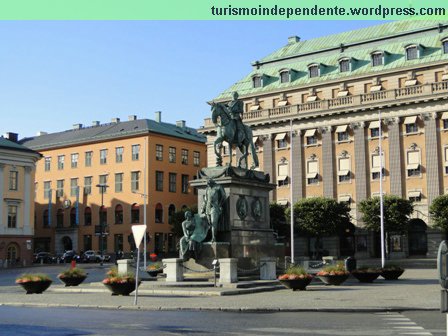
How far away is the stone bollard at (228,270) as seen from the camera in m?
28.0

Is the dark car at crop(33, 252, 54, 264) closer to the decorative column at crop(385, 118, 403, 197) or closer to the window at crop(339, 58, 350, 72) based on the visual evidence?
the decorative column at crop(385, 118, 403, 197)

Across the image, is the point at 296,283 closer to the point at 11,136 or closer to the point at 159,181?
the point at 11,136

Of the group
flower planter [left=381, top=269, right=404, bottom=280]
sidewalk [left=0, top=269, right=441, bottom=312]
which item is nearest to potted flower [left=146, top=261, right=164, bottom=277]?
sidewalk [left=0, top=269, right=441, bottom=312]

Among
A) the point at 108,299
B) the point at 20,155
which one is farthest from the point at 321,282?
the point at 20,155

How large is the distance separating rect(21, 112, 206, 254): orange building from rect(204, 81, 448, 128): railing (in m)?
12.5

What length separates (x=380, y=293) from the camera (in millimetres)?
26656

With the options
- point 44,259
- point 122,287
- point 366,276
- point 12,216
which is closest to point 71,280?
point 122,287

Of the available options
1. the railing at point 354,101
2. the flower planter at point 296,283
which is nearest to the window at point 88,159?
the railing at point 354,101

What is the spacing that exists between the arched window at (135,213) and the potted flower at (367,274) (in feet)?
215

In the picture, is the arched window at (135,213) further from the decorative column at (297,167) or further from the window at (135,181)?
the decorative column at (297,167)

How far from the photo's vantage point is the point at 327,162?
8350 centimetres

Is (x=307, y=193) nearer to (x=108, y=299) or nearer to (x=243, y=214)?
(x=243, y=214)

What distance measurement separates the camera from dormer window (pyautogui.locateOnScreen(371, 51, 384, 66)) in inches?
3251

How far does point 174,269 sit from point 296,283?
206 inches
